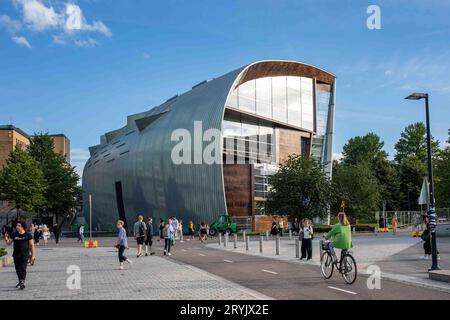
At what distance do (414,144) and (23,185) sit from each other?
72763 millimetres

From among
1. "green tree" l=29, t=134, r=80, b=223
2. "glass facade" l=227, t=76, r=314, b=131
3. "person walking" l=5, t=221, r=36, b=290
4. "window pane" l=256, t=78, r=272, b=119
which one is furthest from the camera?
"green tree" l=29, t=134, r=80, b=223

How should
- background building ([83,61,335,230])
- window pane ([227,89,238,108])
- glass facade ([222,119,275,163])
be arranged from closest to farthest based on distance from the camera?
background building ([83,61,335,230]) < glass facade ([222,119,275,163]) < window pane ([227,89,238,108])

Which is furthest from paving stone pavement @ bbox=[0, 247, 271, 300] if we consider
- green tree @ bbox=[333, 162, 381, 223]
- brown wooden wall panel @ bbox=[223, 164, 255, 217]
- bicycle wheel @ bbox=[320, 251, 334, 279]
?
green tree @ bbox=[333, 162, 381, 223]

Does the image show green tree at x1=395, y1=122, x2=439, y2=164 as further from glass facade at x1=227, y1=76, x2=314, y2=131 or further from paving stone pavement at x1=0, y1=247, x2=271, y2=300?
paving stone pavement at x1=0, y1=247, x2=271, y2=300

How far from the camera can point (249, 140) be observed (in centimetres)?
5728

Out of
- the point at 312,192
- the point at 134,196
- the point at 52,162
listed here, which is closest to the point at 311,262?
the point at 312,192

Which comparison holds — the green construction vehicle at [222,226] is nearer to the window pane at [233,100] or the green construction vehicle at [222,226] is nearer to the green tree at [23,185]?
the window pane at [233,100]

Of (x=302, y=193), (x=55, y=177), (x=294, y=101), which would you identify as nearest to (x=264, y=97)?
(x=294, y=101)

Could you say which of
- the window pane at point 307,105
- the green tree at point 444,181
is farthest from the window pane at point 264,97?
the green tree at point 444,181

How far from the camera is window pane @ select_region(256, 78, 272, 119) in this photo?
195 ft

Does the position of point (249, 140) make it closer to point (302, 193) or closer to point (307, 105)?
point (307, 105)

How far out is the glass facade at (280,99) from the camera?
57.9 meters
